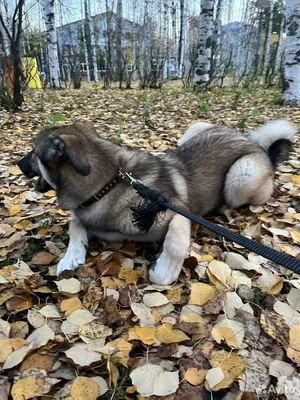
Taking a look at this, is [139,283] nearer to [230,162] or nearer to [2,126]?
[230,162]

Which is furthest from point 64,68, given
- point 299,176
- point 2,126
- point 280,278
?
point 280,278

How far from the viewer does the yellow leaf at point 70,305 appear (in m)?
1.69

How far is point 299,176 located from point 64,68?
19.9 metres

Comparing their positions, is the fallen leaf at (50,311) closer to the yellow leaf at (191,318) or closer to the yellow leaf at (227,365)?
the yellow leaf at (191,318)

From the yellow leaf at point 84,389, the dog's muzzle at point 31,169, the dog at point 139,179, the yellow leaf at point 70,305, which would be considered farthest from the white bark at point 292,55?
the yellow leaf at point 84,389

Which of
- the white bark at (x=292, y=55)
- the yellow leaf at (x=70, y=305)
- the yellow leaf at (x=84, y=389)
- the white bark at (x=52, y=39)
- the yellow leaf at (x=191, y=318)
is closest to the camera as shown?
the yellow leaf at (x=84, y=389)

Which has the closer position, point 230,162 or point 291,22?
point 230,162

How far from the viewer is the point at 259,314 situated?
1.62 metres

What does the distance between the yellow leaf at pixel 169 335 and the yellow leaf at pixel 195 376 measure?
15cm

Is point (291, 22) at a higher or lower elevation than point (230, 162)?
higher

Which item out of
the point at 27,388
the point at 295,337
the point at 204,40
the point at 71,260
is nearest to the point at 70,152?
the point at 71,260

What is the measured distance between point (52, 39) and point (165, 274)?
1439 centimetres

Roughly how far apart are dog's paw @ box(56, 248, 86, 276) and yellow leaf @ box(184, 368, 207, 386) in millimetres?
967

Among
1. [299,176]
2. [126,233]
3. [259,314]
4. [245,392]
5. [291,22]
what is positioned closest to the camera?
[245,392]
